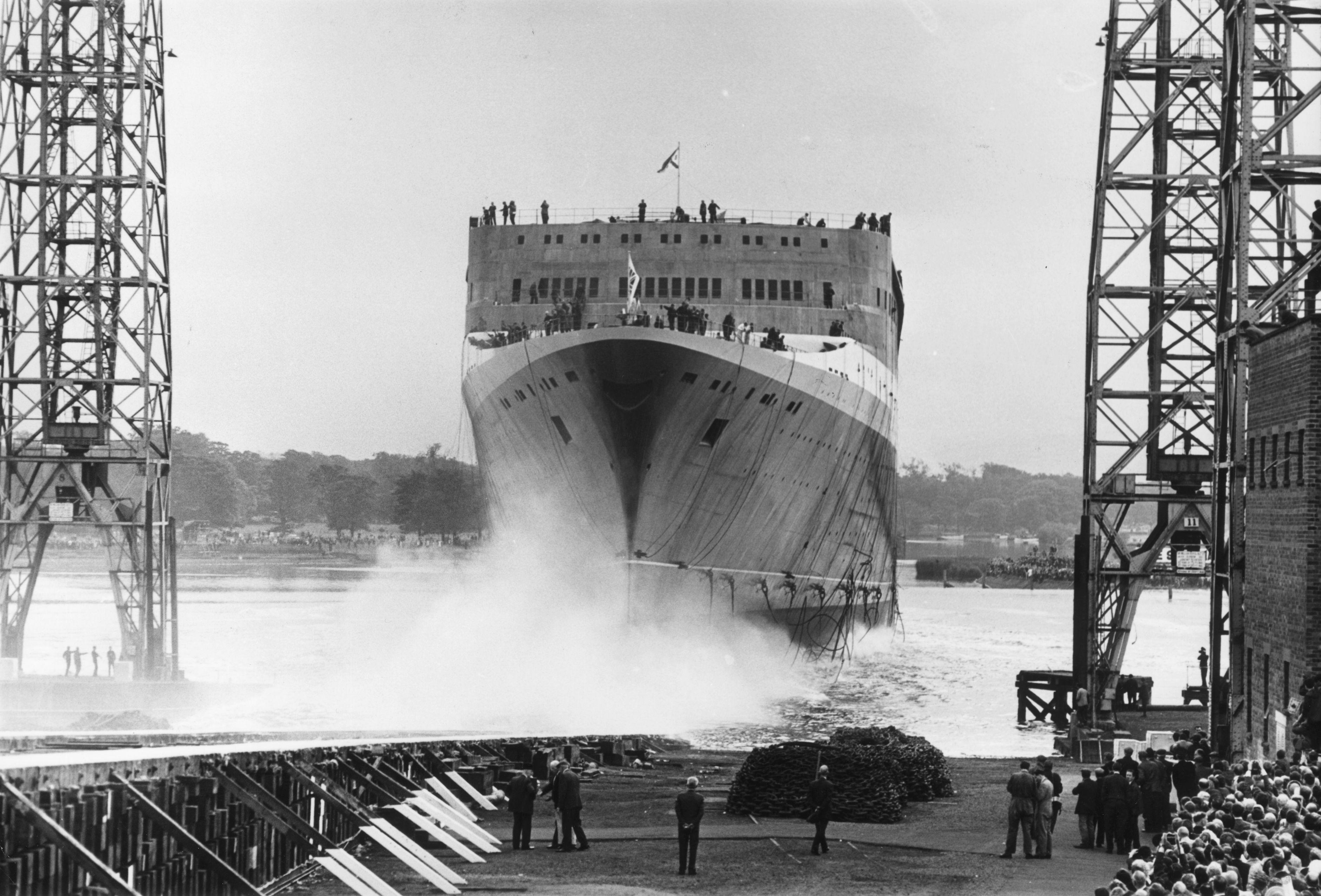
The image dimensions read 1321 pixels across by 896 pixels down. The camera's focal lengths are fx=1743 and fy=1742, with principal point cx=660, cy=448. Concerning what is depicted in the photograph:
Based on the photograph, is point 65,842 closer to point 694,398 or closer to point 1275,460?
point 1275,460

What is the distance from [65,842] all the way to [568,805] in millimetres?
6772

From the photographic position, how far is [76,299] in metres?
41.6

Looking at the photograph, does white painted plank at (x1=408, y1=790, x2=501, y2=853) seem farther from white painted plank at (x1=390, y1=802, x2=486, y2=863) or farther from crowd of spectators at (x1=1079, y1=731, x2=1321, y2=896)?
crowd of spectators at (x1=1079, y1=731, x2=1321, y2=896)

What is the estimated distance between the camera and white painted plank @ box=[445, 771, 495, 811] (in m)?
20.8

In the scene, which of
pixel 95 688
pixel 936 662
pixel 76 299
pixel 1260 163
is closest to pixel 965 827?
pixel 1260 163

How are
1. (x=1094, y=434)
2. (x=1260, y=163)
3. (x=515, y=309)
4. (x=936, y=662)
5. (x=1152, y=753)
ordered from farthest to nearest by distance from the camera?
1. (x=936, y=662)
2. (x=515, y=309)
3. (x=1094, y=434)
4. (x=1260, y=163)
5. (x=1152, y=753)

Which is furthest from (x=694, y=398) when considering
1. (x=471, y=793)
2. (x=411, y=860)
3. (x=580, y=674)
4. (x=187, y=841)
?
(x=187, y=841)

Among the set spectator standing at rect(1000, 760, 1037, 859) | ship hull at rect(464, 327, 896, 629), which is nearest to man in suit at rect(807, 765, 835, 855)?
spectator standing at rect(1000, 760, 1037, 859)

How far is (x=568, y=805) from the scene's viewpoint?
17.3 m

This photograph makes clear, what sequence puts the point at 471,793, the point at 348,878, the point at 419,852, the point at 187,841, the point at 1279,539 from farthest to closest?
the point at 471,793 < the point at 1279,539 < the point at 419,852 < the point at 348,878 < the point at 187,841

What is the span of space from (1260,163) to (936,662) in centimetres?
4091

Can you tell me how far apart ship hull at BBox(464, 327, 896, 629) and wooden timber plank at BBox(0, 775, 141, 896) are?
2789 centimetres

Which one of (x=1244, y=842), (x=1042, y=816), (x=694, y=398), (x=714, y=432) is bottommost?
(x=1042, y=816)

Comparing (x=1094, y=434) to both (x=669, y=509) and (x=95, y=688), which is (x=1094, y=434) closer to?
(x=669, y=509)
